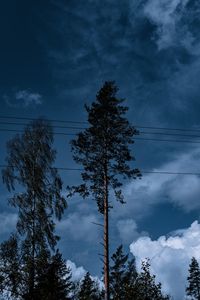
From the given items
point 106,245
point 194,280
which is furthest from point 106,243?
point 194,280

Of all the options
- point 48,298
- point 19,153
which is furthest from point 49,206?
point 48,298

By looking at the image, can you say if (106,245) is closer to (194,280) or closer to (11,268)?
(11,268)

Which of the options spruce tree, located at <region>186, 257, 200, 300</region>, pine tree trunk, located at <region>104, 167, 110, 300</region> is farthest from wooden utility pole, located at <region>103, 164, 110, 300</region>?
spruce tree, located at <region>186, 257, 200, 300</region>

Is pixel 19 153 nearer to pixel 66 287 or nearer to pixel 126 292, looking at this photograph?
pixel 126 292

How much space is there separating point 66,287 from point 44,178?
1664 centimetres

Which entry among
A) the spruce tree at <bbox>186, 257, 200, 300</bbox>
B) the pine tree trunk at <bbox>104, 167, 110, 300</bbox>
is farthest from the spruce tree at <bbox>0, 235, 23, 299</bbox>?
the spruce tree at <bbox>186, 257, 200, 300</bbox>

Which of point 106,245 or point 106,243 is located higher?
point 106,243

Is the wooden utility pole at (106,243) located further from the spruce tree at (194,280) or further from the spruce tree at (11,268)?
the spruce tree at (194,280)

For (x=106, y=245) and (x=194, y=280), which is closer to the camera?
(x=106, y=245)

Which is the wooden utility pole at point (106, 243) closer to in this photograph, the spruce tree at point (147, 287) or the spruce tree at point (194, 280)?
the spruce tree at point (147, 287)

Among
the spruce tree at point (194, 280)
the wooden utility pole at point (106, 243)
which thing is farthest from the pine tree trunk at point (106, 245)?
the spruce tree at point (194, 280)

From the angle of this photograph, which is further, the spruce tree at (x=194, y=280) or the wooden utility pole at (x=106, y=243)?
the spruce tree at (x=194, y=280)

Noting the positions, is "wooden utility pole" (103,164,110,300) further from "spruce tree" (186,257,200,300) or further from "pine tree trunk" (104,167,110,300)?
"spruce tree" (186,257,200,300)

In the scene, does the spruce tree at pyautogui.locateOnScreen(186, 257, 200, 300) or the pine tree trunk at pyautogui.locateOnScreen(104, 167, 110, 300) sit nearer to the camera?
the pine tree trunk at pyautogui.locateOnScreen(104, 167, 110, 300)
